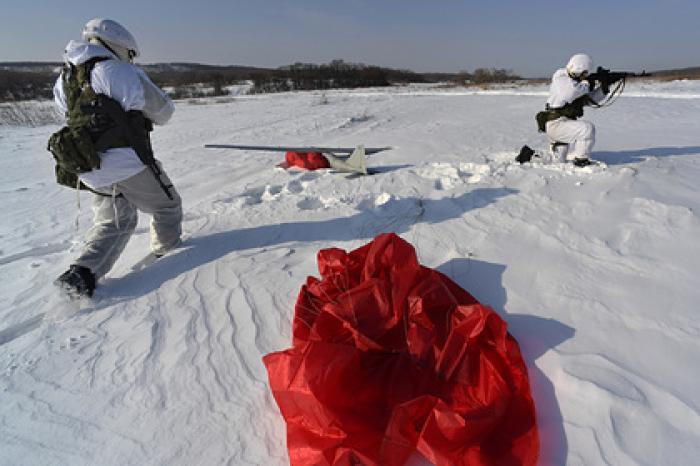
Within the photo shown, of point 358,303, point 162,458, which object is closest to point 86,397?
point 162,458

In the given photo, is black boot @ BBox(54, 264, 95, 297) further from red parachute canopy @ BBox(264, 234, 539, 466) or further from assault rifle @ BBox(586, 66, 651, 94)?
assault rifle @ BBox(586, 66, 651, 94)

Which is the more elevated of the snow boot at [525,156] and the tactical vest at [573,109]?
the tactical vest at [573,109]

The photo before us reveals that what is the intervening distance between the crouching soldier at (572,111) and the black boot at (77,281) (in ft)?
15.5

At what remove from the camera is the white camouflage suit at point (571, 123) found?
171 inches

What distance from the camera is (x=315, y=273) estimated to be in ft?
8.88

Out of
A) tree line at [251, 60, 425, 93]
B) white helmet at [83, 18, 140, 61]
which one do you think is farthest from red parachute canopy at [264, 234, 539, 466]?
tree line at [251, 60, 425, 93]

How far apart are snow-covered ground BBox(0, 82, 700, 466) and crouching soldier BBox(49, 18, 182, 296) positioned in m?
0.30

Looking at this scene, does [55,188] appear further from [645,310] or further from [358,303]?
[645,310]

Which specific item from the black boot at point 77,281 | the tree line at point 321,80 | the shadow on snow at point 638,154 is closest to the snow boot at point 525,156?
the shadow on snow at point 638,154

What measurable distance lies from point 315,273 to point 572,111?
12.7 feet

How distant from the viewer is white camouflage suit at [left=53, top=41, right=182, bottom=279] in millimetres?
2510

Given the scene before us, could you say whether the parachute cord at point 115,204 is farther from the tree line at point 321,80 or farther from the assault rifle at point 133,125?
the tree line at point 321,80

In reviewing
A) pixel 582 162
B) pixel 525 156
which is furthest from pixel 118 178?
pixel 582 162

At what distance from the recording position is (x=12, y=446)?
166 centimetres
